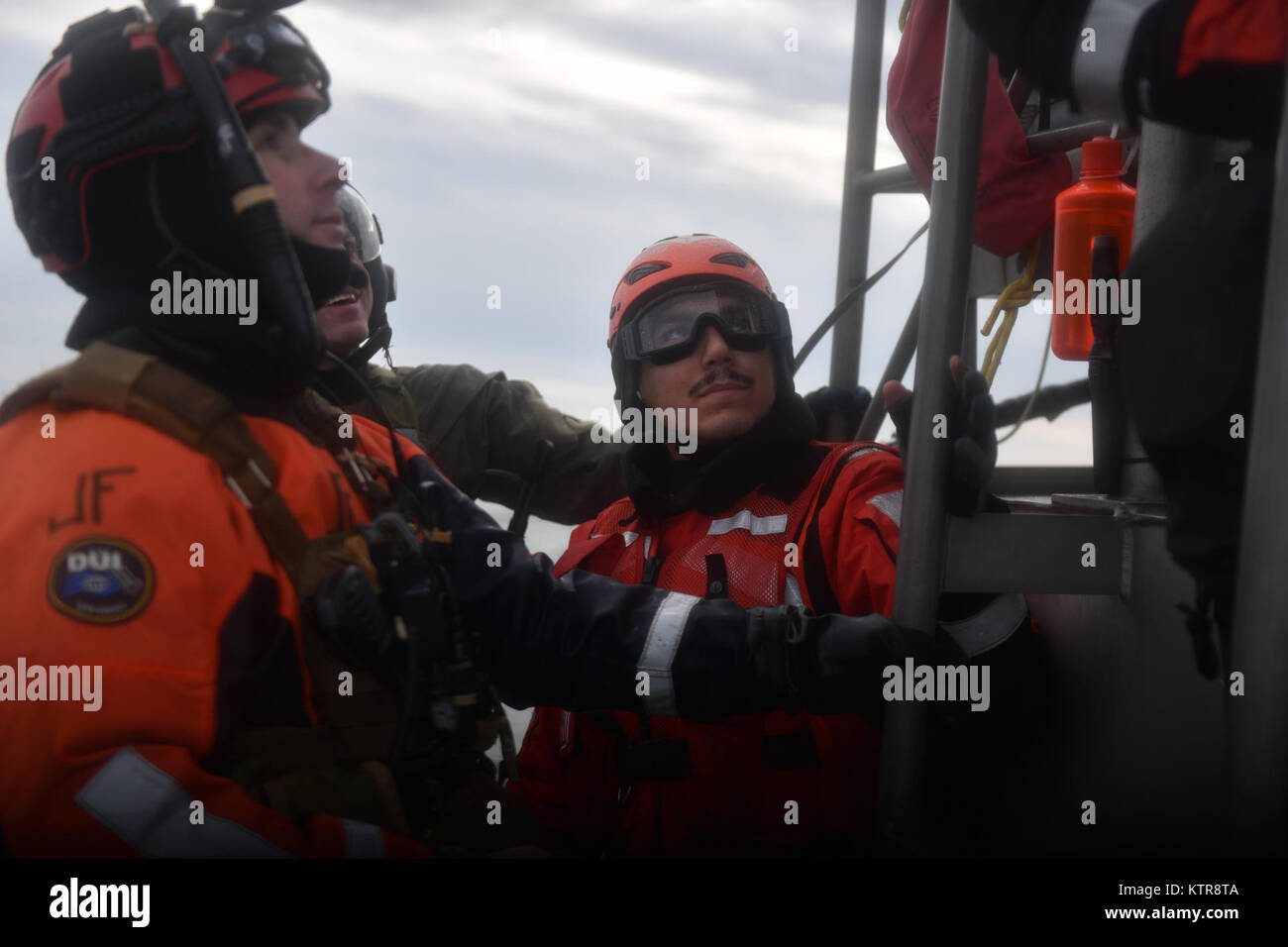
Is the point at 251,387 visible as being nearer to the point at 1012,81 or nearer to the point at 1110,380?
the point at 1110,380

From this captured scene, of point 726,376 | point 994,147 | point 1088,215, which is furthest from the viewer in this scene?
point 726,376

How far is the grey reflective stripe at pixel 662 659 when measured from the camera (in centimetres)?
192

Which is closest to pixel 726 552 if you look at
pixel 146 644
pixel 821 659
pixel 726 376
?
pixel 726 376

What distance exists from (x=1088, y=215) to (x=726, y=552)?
1.03 m

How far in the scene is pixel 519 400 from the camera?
3.53 meters

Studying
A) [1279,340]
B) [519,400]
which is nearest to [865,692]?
[1279,340]

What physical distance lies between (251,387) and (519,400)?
1892 mm

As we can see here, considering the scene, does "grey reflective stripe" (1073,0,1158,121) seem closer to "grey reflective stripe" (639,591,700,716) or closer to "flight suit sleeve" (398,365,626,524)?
"grey reflective stripe" (639,591,700,716)

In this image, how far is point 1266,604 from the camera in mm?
1123

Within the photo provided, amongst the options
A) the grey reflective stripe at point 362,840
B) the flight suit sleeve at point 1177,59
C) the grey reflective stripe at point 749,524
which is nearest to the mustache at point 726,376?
the grey reflective stripe at point 749,524

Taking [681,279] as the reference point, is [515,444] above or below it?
below

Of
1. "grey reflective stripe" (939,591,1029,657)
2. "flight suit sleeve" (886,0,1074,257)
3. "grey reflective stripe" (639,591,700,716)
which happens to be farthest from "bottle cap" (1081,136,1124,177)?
"grey reflective stripe" (639,591,700,716)

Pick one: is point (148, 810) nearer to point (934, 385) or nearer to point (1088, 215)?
point (934, 385)

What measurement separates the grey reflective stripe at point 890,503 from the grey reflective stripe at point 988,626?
251 millimetres
